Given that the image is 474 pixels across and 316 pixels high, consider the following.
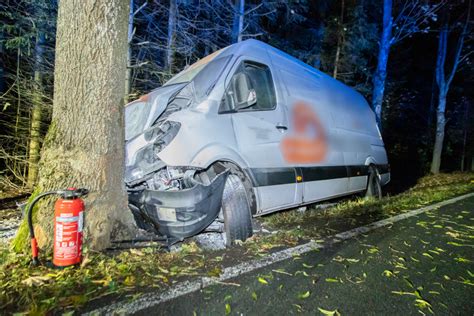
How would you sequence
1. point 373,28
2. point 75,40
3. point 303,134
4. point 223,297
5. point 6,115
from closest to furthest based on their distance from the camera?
1. point 223,297
2. point 75,40
3. point 303,134
4. point 6,115
5. point 373,28

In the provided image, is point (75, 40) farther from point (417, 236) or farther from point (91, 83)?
point (417, 236)

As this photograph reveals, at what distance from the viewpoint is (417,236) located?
137 inches

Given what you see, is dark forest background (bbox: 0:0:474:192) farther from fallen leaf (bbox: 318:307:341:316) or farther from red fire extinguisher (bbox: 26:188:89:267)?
fallen leaf (bbox: 318:307:341:316)

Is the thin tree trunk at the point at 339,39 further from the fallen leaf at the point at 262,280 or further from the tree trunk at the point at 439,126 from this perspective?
the fallen leaf at the point at 262,280

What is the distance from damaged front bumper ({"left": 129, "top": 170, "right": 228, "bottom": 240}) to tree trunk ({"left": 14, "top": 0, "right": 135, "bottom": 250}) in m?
0.41

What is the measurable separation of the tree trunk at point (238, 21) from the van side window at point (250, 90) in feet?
21.8

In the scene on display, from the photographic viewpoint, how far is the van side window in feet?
10.5

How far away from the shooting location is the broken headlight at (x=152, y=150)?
9.13 feet

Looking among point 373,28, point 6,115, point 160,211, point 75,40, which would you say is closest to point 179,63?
point 6,115

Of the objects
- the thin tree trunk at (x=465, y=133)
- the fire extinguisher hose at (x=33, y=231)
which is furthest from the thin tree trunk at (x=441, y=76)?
the fire extinguisher hose at (x=33, y=231)

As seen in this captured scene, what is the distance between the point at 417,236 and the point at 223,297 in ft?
9.47

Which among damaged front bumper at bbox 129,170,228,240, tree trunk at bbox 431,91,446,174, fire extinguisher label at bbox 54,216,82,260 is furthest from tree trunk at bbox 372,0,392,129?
fire extinguisher label at bbox 54,216,82,260

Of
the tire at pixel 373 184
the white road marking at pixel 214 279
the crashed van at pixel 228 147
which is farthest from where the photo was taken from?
the tire at pixel 373 184

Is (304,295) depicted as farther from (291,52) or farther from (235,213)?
(291,52)
